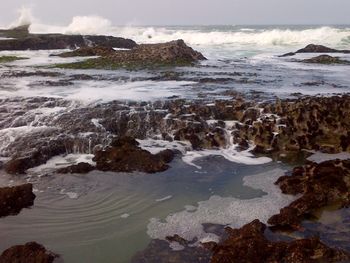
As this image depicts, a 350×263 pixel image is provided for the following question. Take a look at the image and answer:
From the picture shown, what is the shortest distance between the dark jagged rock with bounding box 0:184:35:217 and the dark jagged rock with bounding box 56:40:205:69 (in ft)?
51.5

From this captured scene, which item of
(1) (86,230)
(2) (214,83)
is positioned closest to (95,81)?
(2) (214,83)

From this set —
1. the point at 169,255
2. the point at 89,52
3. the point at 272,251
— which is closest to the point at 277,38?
the point at 89,52

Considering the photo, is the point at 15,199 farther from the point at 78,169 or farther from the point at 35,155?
the point at 35,155

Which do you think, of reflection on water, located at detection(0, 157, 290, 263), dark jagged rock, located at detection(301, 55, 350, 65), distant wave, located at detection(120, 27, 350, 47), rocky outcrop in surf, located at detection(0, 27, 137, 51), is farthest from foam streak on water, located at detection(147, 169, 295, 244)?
distant wave, located at detection(120, 27, 350, 47)

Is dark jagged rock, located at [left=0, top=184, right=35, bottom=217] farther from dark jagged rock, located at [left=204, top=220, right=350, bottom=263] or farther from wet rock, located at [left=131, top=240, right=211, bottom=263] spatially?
dark jagged rock, located at [left=204, top=220, right=350, bottom=263]

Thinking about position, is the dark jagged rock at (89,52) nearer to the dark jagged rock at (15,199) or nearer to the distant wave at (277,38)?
the dark jagged rock at (15,199)

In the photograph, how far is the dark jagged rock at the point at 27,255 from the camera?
18.8 ft

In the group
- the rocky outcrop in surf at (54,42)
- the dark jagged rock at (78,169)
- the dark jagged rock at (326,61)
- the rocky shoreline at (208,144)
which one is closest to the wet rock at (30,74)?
the rocky shoreline at (208,144)

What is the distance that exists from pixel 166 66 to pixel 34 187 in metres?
16.4

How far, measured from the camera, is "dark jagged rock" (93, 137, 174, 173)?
30.6 feet

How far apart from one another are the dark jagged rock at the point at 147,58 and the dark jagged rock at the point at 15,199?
15.7 m

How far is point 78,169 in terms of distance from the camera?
30.2 ft

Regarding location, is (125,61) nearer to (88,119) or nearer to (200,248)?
(88,119)

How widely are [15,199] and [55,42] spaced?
30.5m
